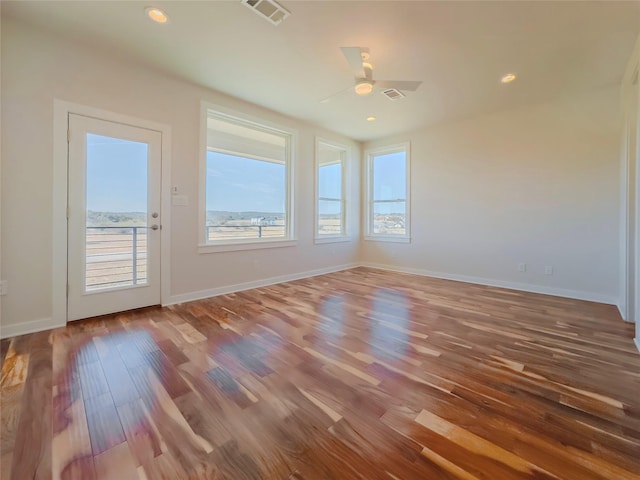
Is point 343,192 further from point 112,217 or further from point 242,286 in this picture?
point 112,217

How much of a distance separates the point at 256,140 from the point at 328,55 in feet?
6.45

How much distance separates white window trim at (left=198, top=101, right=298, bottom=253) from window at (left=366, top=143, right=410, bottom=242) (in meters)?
2.05

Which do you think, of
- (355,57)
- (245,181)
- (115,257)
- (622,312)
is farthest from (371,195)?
(115,257)

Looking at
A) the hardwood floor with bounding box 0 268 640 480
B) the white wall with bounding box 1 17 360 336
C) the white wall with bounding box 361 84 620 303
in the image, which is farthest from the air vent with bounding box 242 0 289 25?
the white wall with bounding box 361 84 620 303

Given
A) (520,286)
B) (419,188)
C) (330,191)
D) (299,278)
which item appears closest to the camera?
(520,286)

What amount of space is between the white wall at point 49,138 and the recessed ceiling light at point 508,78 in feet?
11.3

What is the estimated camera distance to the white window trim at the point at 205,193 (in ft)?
11.9

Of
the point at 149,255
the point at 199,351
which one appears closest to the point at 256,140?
the point at 149,255

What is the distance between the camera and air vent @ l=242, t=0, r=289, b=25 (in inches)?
85.1

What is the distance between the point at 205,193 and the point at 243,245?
36.2 inches

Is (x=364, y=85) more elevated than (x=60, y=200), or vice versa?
(x=364, y=85)

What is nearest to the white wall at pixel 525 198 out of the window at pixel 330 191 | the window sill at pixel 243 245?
the window at pixel 330 191

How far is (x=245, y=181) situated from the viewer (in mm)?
4273

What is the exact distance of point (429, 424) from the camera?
4.64 feet
